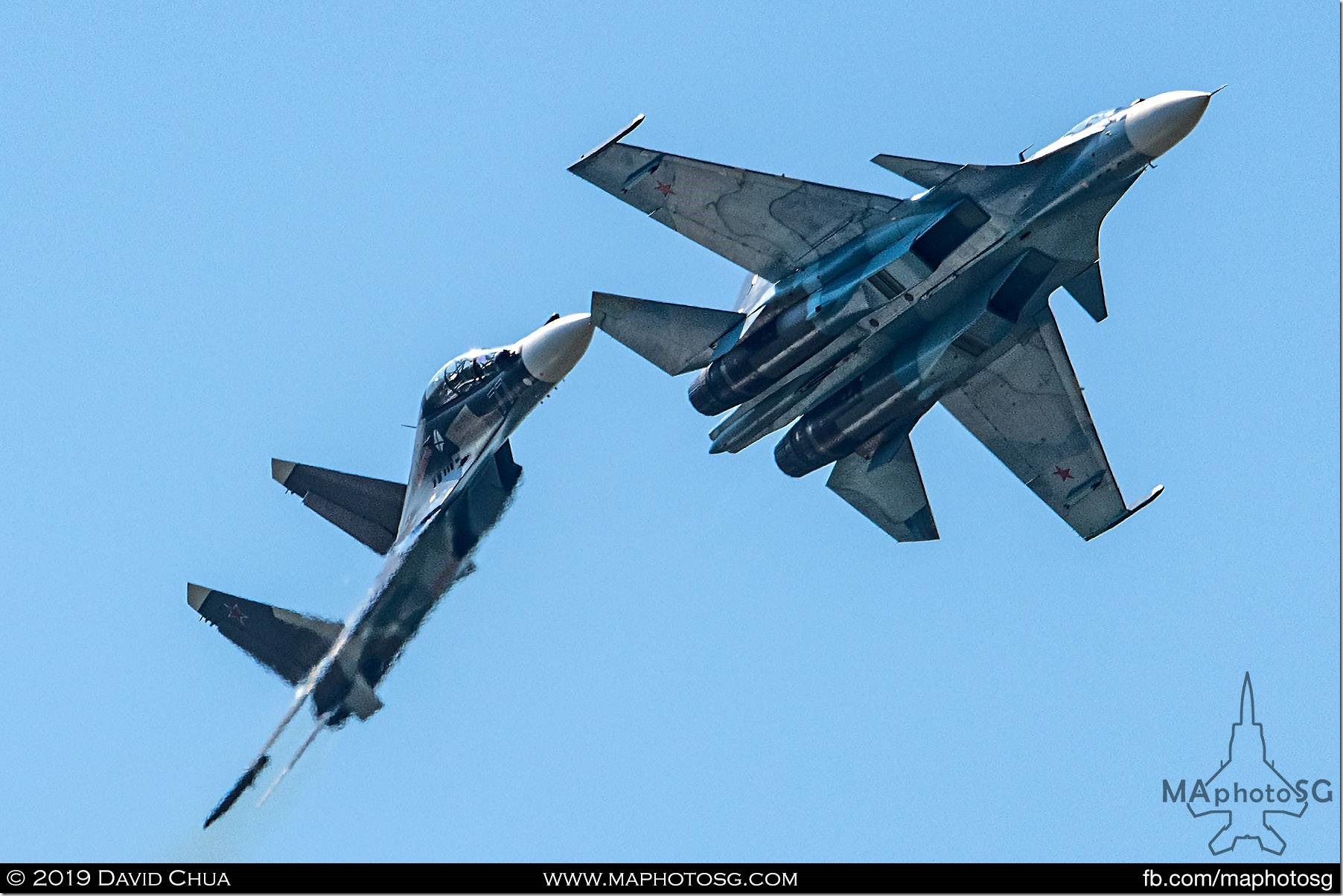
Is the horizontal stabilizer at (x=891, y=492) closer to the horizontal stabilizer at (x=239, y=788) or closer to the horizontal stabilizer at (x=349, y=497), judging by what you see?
the horizontal stabilizer at (x=349, y=497)

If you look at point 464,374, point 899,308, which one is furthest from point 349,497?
point 899,308

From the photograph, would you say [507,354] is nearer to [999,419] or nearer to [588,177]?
[588,177]

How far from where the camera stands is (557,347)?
3525cm

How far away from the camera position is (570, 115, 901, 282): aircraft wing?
3350cm

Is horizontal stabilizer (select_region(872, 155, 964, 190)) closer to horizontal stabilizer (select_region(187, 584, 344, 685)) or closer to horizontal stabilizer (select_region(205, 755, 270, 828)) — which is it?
horizontal stabilizer (select_region(187, 584, 344, 685))

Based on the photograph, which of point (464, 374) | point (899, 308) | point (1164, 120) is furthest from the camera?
point (464, 374)

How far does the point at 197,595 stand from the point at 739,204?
1282cm

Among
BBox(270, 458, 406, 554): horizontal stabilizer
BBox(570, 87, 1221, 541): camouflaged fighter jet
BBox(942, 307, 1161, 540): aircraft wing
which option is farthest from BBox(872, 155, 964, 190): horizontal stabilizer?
BBox(270, 458, 406, 554): horizontal stabilizer

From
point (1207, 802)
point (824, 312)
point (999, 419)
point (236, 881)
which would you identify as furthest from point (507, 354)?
point (1207, 802)

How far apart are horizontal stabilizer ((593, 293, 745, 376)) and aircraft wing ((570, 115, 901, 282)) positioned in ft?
4.18

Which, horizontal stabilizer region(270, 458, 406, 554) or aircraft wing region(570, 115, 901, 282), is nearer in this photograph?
aircraft wing region(570, 115, 901, 282)

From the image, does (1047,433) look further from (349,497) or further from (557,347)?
(349,497)

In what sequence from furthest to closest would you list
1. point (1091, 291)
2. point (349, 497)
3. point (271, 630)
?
point (349, 497) < point (271, 630) < point (1091, 291)

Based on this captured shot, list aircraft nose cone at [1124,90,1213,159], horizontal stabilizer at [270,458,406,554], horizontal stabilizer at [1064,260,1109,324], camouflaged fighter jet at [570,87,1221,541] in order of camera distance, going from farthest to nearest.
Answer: horizontal stabilizer at [270,458,406,554], horizontal stabilizer at [1064,260,1109,324], camouflaged fighter jet at [570,87,1221,541], aircraft nose cone at [1124,90,1213,159]
